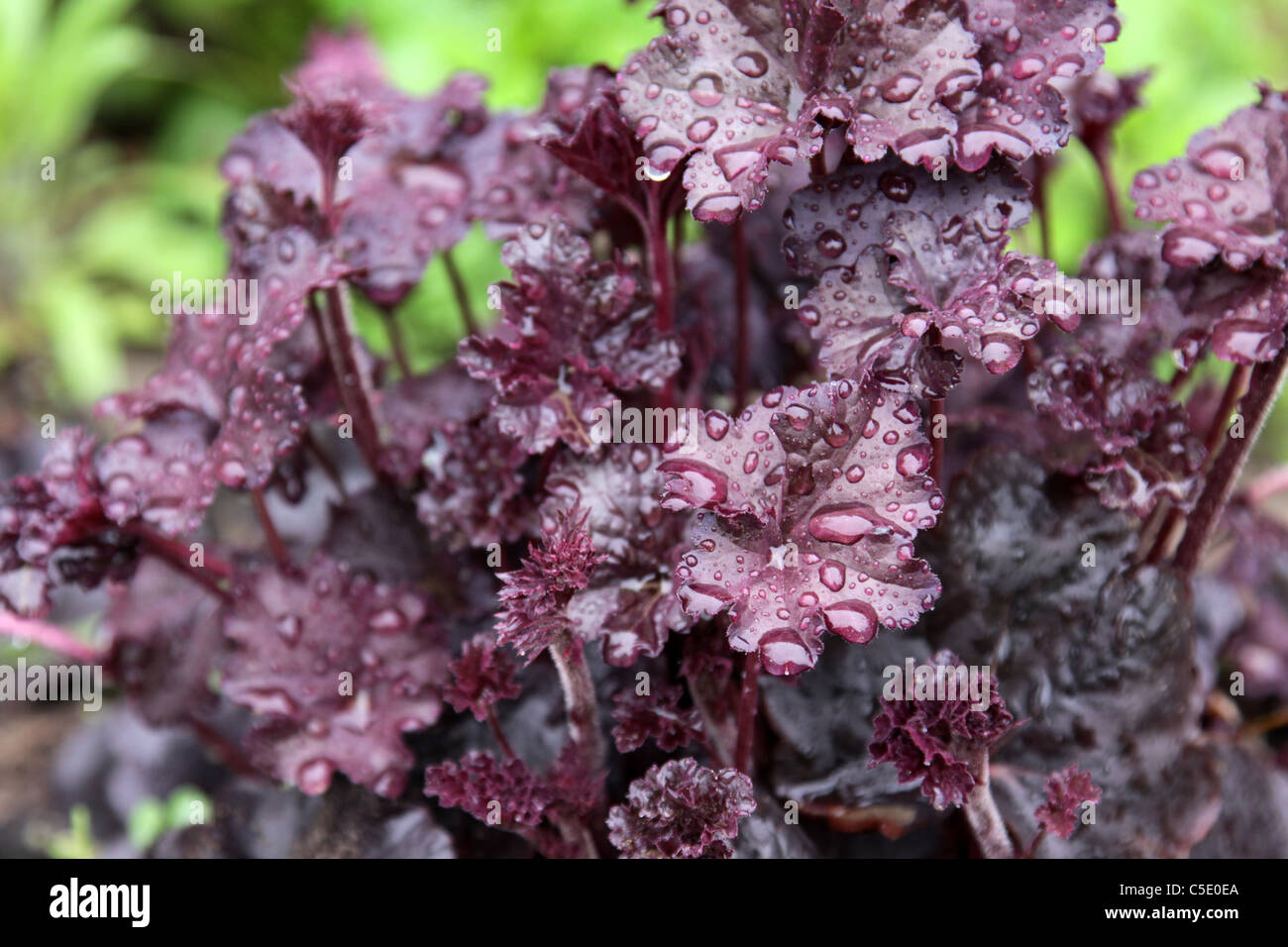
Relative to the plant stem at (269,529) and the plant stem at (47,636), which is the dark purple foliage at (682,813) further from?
the plant stem at (47,636)

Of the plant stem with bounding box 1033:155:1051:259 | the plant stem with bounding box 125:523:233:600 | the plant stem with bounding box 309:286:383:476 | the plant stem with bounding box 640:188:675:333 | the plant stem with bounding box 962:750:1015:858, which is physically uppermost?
the plant stem with bounding box 1033:155:1051:259

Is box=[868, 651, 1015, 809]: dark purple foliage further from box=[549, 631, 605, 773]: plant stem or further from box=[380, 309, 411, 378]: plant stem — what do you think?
box=[380, 309, 411, 378]: plant stem

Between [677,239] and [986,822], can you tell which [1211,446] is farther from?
[677,239]

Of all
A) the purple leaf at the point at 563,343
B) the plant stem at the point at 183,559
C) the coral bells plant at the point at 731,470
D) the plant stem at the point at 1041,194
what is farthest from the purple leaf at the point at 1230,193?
Result: the plant stem at the point at 183,559

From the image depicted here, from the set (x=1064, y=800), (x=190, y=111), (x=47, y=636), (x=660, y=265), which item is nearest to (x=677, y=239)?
(x=660, y=265)

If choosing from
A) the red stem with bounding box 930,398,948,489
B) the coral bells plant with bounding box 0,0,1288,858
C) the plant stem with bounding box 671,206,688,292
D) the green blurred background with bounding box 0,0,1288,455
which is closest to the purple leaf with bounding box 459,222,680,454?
the coral bells plant with bounding box 0,0,1288,858
